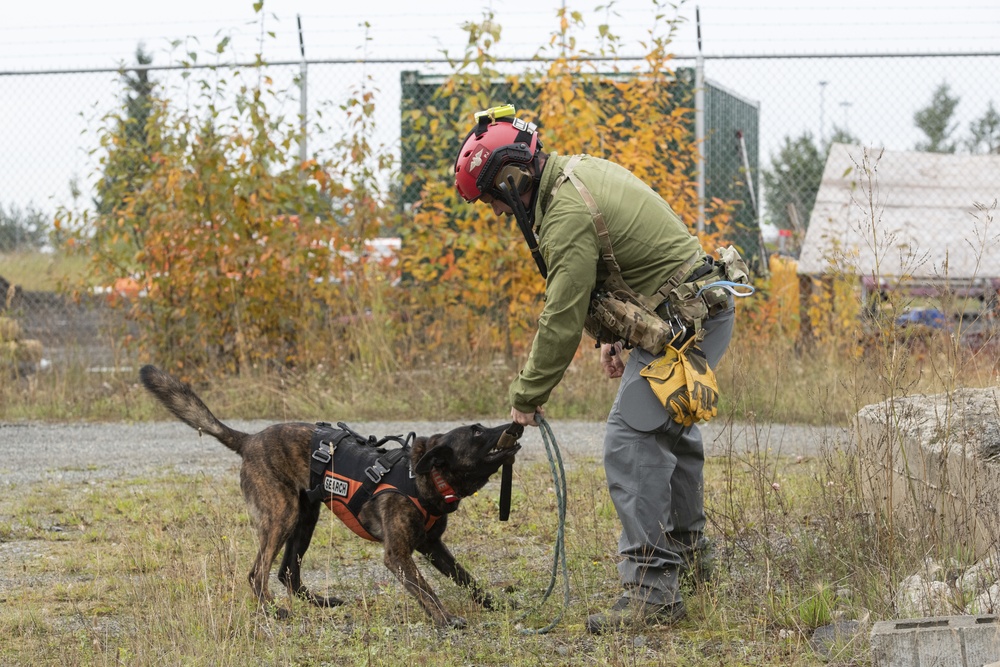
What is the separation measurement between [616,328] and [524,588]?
54.3 inches

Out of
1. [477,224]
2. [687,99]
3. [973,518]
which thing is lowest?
[973,518]

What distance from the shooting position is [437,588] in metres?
4.91

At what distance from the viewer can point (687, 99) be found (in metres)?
9.84

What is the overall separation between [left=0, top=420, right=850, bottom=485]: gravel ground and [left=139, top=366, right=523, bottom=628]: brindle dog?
2.12 metres

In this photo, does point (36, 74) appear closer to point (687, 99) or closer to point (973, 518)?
point (687, 99)

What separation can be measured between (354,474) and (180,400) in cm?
91

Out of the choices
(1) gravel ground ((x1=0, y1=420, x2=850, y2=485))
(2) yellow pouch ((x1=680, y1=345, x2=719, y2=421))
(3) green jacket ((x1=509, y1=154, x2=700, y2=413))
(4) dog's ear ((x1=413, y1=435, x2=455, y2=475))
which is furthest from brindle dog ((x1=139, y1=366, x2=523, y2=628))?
(1) gravel ground ((x1=0, y1=420, x2=850, y2=485))

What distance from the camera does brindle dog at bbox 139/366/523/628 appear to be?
438 centimetres

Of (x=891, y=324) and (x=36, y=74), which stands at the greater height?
(x=36, y=74)

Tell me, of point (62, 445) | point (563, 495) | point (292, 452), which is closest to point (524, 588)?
point (563, 495)

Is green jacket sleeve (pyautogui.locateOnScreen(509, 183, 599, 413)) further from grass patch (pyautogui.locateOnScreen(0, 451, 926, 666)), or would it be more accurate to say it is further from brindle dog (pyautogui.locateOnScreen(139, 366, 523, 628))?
grass patch (pyautogui.locateOnScreen(0, 451, 926, 666))

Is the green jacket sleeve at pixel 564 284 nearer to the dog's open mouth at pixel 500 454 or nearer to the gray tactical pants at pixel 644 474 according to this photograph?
the gray tactical pants at pixel 644 474

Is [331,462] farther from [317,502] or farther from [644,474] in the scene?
[644,474]

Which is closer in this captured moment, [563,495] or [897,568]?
[897,568]
